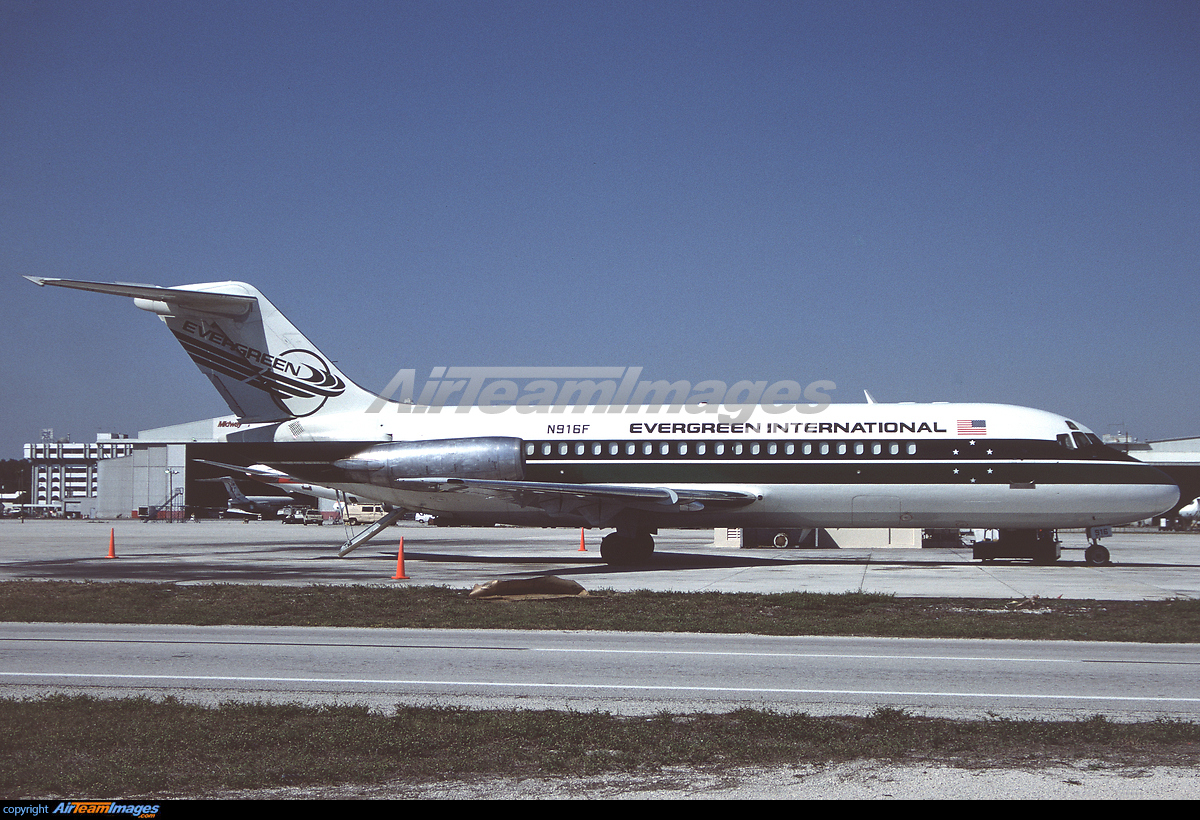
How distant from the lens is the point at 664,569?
26766 millimetres

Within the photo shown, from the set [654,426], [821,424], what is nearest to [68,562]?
[654,426]

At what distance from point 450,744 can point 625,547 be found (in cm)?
2048

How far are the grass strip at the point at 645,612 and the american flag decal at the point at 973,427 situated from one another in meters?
9.53

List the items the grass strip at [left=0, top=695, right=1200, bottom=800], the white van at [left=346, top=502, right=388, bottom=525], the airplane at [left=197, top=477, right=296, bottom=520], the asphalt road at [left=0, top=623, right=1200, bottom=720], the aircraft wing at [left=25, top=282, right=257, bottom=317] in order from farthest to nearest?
1. the airplane at [left=197, top=477, right=296, bottom=520]
2. the white van at [left=346, top=502, right=388, bottom=525]
3. the aircraft wing at [left=25, top=282, right=257, bottom=317]
4. the asphalt road at [left=0, top=623, right=1200, bottom=720]
5. the grass strip at [left=0, top=695, right=1200, bottom=800]

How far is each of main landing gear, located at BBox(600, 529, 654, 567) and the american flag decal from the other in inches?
353

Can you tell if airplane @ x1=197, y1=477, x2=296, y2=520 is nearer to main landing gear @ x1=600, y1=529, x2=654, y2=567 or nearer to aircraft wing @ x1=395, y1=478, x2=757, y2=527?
A: aircraft wing @ x1=395, y1=478, x2=757, y2=527

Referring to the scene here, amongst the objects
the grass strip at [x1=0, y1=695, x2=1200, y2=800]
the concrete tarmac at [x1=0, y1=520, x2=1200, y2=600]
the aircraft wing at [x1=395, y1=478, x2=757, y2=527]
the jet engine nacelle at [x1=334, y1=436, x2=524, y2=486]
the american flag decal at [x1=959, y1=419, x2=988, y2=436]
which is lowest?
the concrete tarmac at [x1=0, y1=520, x2=1200, y2=600]

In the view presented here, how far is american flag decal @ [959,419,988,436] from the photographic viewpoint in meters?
26.8

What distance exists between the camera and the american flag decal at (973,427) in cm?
2675

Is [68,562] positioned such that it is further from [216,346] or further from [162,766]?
[162,766]

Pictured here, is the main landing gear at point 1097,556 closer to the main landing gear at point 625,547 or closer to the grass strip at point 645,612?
the grass strip at point 645,612

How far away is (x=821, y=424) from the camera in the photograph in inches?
1077

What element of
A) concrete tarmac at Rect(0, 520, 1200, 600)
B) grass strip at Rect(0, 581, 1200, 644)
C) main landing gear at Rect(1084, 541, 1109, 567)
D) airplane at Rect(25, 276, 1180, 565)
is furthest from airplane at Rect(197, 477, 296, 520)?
main landing gear at Rect(1084, 541, 1109, 567)

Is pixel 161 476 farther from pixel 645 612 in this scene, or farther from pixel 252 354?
pixel 645 612
